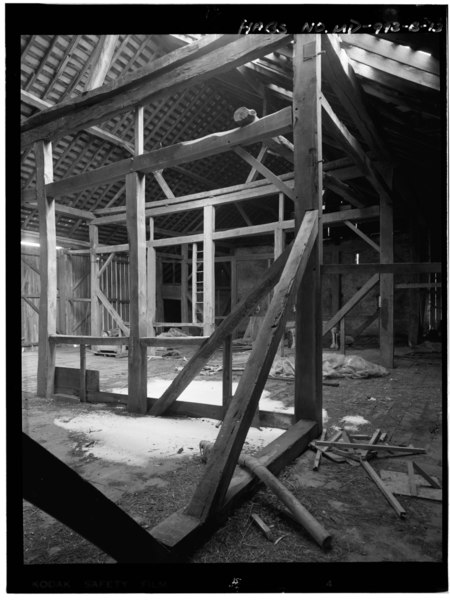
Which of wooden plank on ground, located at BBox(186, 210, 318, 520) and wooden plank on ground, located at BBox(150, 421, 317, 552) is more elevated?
wooden plank on ground, located at BBox(186, 210, 318, 520)

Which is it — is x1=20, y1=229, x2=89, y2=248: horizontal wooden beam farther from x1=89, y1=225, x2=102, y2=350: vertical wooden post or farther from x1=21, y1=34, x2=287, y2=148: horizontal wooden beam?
x1=21, y1=34, x2=287, y2=148: horizontal wooden beam

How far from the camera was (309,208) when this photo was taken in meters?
3.41

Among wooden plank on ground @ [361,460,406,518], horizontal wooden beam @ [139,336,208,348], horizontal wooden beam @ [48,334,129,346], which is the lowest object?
wooden plank on ground @ [361,460,406,518]

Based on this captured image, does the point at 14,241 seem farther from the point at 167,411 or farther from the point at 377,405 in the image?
the point at 377,405

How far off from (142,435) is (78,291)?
12.6 metres

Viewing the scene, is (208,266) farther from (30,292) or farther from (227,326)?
(30,292)

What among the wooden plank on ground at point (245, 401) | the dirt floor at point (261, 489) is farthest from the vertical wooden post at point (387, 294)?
the wooden plank on ground at point (245, 401)

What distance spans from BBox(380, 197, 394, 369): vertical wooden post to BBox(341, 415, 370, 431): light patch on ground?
3748mm

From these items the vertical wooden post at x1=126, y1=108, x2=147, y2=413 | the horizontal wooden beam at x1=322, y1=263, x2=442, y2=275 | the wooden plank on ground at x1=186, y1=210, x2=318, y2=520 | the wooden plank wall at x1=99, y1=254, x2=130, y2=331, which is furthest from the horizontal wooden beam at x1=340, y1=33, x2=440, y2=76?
the wooden plank wall at x1=99, y1=254, x2=130, y2=331

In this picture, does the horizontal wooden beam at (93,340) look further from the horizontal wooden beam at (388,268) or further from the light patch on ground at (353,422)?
the light patch on ground at (353,422)

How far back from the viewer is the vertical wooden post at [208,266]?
9945mm

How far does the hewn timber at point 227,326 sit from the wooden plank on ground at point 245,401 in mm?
380

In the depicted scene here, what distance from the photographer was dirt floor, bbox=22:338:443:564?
70.4 inches

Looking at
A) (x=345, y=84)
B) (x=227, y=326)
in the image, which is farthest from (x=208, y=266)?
(x=227, y=326)
